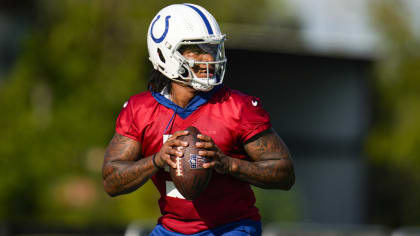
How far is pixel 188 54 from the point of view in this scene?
4.75 meters

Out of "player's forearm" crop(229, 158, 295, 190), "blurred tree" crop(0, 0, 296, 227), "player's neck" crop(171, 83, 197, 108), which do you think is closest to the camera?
"player's forearm" crop(229, 158, 295, 190)

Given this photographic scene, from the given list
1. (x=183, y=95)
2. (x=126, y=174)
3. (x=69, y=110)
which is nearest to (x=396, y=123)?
(x=69, y=110)

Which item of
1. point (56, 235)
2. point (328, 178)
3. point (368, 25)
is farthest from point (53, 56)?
point (368, 25)

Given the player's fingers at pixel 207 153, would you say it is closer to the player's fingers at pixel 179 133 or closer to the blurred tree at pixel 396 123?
the player's fingers at pixel 179 133

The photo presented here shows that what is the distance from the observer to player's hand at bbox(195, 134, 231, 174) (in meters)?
4.26

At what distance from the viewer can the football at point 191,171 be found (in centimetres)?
428

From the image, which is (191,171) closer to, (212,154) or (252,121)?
(212,154)

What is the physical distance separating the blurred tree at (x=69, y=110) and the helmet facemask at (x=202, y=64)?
381 inches

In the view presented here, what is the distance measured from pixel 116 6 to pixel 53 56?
297 centimetres

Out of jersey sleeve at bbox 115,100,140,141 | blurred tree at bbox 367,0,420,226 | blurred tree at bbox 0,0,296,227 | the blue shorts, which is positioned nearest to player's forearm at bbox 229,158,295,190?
the blue shorts

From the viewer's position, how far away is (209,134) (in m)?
4.62

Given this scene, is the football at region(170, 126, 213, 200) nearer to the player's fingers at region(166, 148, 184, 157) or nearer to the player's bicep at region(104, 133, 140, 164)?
the player's fingers at region(166, 148, 184, 157)

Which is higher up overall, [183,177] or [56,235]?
[183,177]

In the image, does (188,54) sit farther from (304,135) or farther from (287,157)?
(304,135)
